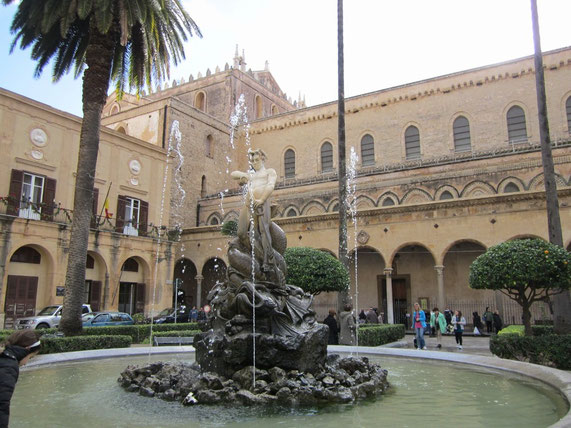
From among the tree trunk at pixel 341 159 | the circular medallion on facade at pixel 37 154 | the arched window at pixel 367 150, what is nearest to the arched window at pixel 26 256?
the circular medallion on facade at pixel 37 154

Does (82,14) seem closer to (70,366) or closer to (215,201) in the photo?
(70,366)

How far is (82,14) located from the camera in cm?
1318

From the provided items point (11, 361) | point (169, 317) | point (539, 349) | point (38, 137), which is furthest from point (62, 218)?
point (11, 361)

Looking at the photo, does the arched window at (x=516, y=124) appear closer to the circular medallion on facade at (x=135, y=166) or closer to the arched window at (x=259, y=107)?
the circular medallion on facade at (x=135, y=166)

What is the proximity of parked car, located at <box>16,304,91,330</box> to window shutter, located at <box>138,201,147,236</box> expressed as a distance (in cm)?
836

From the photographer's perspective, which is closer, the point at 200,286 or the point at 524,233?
the point at 524,233

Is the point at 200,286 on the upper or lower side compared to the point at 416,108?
lower

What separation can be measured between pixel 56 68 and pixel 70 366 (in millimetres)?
11593

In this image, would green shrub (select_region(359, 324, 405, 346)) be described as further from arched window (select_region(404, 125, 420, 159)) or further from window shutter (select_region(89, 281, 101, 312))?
arched window (select_region(404, 125, 420, 159))

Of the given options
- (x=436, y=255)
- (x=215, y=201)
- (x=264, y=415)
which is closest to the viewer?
(x=264, y=415)

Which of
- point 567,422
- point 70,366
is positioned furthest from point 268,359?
point 70,366

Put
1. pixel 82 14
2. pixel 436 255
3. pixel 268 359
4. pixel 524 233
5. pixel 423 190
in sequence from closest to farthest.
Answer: pixel 268 359 → pixel 82 14 → pixel 524 233 → pixel 436 255 → pixel 423 190

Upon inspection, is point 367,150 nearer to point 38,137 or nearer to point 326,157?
point 326,157

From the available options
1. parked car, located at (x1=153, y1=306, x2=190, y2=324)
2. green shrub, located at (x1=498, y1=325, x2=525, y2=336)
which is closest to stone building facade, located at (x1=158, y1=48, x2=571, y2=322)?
parked car, located at (x1=153, y1=306, x2=190, y2=324)
